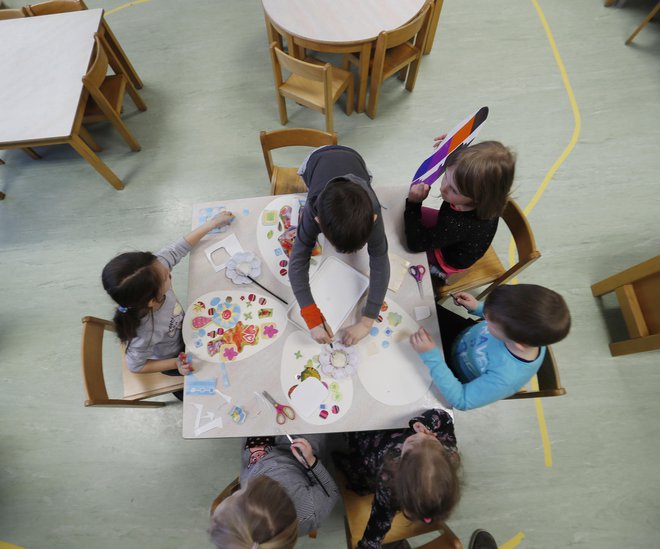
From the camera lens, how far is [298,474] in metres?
1.51

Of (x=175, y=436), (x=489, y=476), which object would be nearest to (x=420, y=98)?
(x=489, y=476)

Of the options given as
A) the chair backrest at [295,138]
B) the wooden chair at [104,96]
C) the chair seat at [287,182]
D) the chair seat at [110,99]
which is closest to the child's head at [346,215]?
the chair backrest at [295,138]

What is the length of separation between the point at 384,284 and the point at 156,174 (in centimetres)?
235

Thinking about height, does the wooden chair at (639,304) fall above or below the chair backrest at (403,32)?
below

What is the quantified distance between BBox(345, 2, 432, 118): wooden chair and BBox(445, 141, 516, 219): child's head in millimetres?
1389

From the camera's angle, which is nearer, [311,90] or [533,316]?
[533,316]

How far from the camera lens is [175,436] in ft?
7.14

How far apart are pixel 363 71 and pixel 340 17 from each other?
38 cm

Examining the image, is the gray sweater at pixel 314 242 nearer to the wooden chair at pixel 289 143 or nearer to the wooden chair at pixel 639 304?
the wooden chair at pixel 289 143

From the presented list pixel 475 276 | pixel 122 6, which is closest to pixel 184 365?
pixel 475 276

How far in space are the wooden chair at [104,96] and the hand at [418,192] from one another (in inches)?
86.7

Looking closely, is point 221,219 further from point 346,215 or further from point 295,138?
point 346,215

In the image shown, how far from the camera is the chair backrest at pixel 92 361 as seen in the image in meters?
1.51

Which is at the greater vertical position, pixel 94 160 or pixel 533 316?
pixel 533 316
